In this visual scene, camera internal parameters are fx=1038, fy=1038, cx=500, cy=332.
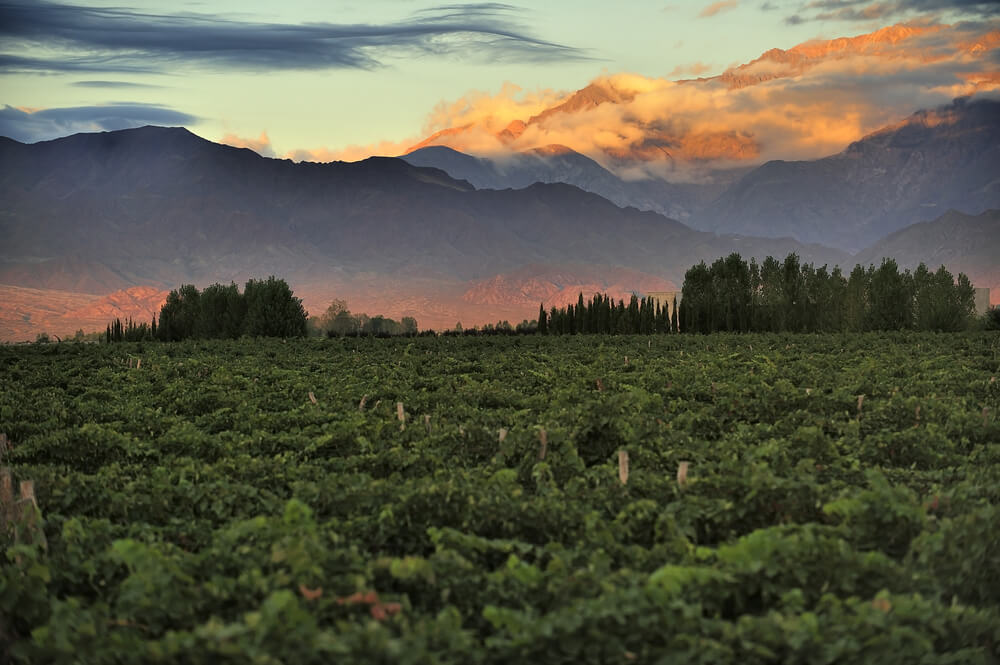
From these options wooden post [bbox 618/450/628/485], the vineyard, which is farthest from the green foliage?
wooden post [bbox 618/450/628/485]

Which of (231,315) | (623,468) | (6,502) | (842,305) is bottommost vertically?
(6,502)

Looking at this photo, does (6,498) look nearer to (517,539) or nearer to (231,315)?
(517,539)

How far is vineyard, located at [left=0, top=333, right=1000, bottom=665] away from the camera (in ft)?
25.6

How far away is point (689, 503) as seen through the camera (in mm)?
11539

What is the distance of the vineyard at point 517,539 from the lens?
7805mm

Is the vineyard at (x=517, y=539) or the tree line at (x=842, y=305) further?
the tree line at (x=842, y=305)

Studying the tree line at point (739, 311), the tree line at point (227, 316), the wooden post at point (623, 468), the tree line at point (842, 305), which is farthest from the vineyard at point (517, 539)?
the tree line at point (227, 316)

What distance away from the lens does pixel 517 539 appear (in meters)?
10.7

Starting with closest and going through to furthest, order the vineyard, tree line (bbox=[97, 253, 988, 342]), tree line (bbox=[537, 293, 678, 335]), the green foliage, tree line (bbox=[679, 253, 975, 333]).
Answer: the vineyard
tree line (bbox=[679, 253, 975, 333])
tree line (bbox=[537, 293, 678, 335])
tree line (bbox=[97, 253, 988, 342])
the green foliage

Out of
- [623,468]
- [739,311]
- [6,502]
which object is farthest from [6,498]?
[739,311]

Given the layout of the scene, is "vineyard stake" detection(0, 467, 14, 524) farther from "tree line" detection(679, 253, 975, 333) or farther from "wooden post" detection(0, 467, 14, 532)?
"tree line" detection(679, 253, 975, 333)

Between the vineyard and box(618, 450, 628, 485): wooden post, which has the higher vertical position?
box(618, 450, 628, 485): wooden post

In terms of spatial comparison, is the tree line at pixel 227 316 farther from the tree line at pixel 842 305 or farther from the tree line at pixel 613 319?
the tree line at pixel 842 305

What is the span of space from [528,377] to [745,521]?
772 inches
